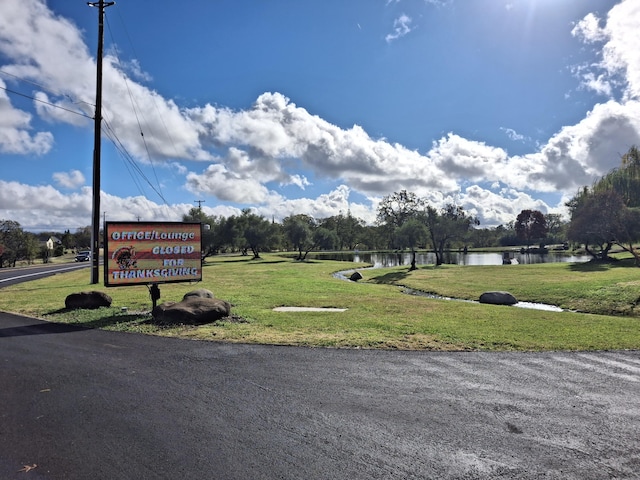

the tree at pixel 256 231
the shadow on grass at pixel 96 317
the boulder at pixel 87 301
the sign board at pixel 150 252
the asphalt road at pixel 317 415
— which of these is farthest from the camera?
the tree at pixel 256 231

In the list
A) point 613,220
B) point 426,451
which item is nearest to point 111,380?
point 426,451

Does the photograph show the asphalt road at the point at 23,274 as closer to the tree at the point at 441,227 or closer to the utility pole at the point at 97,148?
the utility pole at the point at 97,148

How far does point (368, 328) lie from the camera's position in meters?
10.4

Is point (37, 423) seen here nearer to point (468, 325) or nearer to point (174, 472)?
point (174, 472)

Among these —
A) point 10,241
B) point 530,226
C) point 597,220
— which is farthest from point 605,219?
point 530,226

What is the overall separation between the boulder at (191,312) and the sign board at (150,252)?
1.57 meters

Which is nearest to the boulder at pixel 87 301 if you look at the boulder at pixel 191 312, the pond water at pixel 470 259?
the boulder at pixel 191 312

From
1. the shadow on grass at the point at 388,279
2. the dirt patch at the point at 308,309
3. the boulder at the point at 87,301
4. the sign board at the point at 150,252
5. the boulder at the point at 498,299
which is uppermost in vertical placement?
the sign board at the point at 150,252

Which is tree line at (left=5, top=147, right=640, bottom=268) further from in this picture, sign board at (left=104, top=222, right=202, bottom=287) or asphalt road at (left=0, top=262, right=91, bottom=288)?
asphalt road at (left=0, top=262, right=91, bottom=288)

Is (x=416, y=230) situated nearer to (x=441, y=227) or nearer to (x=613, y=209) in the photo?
(x=441, y=227)

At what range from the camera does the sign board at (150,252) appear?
38.3ft

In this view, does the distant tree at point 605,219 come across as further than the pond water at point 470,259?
No

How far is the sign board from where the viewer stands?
38.3 feet

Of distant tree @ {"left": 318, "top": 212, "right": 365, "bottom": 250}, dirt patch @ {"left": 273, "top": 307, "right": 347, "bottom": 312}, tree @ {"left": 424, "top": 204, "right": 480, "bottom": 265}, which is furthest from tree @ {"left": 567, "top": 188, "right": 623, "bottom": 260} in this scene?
distant tree @ {"left": 318, "top": 212, "right": 365, "bottom": 250}
